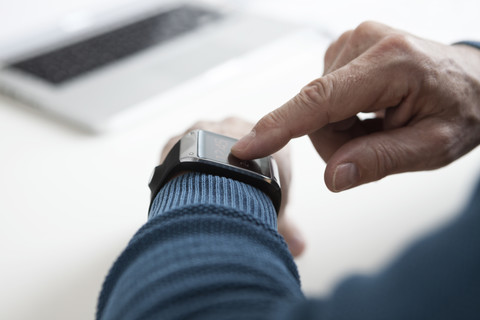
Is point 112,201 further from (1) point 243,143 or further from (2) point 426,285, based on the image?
(2) point 426,285

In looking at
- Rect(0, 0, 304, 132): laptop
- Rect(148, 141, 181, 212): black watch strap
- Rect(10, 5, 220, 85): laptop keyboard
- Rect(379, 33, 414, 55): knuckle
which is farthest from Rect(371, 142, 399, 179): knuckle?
Rect(10, 5, 220, 85): laptop keyboard

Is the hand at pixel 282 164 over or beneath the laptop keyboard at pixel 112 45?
beneath

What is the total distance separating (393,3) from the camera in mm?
1200

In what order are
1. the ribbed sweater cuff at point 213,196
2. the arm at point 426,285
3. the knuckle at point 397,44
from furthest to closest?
the knuckle at point 397,44 < the ribbed sweater cuff at point 213,196 < the arm at point 426,285

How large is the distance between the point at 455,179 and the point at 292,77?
34cm

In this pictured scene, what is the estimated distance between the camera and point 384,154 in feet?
1.73

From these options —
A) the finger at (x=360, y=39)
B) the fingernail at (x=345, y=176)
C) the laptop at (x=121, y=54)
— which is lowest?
the fingernail at (x=345, y=176)

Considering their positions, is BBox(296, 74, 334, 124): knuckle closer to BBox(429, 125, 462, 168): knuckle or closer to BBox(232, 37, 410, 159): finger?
BBox(232, 37, 410, 159): finger

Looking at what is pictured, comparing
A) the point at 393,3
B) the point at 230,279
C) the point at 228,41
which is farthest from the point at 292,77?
the point at 230,279

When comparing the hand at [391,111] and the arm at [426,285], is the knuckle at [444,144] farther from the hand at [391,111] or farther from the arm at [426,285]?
the arm at [426,285]

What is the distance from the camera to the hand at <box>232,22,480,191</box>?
1.71ft

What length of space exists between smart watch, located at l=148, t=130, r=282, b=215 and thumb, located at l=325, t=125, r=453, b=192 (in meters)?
0.07

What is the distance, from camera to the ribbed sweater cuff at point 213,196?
1.44 feet

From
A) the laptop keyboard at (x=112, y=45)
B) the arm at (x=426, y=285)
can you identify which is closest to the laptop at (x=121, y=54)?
the laptop keyboard at (x=112, y=45)
